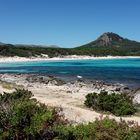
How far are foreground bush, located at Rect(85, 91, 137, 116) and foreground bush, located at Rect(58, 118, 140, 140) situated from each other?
10668 mm

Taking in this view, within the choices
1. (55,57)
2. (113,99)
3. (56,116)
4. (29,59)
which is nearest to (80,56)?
(55,57)

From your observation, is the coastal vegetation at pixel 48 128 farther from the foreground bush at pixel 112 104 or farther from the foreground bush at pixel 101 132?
the foreground bush at pixel 112 104

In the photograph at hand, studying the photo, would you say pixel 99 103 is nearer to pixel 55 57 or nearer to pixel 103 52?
pixel 55 57

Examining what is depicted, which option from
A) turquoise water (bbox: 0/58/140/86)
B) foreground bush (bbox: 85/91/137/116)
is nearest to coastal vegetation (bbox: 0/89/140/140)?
foreground bush (bbox: 85/91/137/116)

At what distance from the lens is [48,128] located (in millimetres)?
12086

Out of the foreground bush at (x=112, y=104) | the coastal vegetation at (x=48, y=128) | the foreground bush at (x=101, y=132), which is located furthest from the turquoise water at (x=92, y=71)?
the foreground bush at (x=101, y=132)

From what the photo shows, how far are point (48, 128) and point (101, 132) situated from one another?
1.62m

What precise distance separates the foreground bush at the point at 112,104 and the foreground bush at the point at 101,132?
10.7 m

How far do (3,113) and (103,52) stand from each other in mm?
188114

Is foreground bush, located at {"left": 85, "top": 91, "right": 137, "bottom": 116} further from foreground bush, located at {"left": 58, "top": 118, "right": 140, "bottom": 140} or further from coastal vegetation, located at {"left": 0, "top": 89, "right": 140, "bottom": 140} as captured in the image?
foreground bush, located at {"left": 58, "top": 118, "right": 140, "bottom": 140}

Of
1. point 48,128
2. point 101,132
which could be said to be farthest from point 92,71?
point 101,132

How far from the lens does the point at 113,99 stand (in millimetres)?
24328

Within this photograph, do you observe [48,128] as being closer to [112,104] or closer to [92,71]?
[112,104]

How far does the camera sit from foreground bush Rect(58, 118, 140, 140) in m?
11.3
